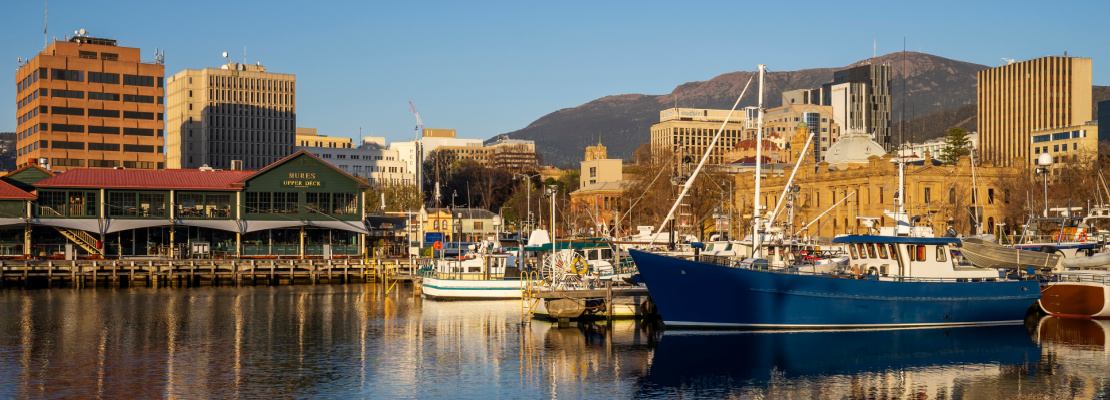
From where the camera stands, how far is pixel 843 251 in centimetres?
7306

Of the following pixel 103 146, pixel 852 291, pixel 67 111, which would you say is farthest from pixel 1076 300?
pixel 67 111

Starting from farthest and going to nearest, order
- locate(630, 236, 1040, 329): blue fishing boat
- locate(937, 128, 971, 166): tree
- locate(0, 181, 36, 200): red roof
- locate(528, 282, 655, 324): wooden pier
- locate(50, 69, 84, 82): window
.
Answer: locate(937, 128, 971, 166): tree < locate(50, 69, 84, 82): window < locate(0, 181, 36, 200): red roof < locate(528, 282, 655, 324): wooden pier < locate(630, 236, 1040, 329): blue fishing boat

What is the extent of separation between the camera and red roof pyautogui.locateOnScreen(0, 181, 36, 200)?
274 feet

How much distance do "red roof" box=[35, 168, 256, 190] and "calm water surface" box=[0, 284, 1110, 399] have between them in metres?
32.4

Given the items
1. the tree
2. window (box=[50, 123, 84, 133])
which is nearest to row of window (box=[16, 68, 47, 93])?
window (box=[50, 123, 84, 133])

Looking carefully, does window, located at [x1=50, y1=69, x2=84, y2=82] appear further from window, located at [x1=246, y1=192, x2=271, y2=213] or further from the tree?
the tree

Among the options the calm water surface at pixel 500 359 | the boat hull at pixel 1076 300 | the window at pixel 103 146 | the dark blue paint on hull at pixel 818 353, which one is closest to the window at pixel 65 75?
the window at pixel 103 146

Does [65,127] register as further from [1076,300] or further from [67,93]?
[1076,300]

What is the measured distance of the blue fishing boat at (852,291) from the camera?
147 ft

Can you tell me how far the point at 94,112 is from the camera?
157 metres

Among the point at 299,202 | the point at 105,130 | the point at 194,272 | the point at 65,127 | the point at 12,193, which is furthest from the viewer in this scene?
the point at 105,130

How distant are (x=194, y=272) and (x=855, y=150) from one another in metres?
81.5

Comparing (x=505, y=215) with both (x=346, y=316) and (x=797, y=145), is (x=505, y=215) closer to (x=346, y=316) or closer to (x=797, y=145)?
(x=797, y=145)

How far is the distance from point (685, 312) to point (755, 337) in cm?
315
